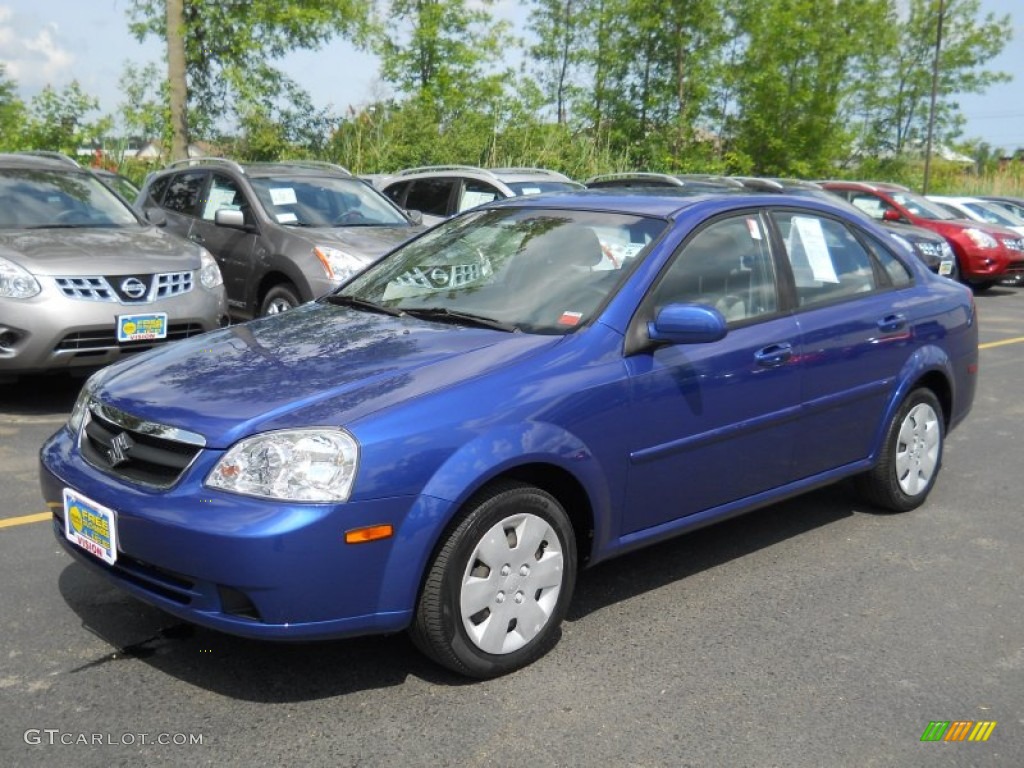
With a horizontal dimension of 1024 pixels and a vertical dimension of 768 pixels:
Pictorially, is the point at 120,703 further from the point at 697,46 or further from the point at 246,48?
the point at 697,46

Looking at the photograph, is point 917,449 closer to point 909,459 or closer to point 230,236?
point 909,459

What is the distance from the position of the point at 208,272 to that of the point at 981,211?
15548 mm

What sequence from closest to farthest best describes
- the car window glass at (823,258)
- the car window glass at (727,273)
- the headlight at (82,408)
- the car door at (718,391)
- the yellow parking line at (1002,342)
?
the headlight at (82,408) < the car door at (718,391) < the car window glass at (727,273) < the car window glass at (823,258) < the yellow parking line at (1002,342)

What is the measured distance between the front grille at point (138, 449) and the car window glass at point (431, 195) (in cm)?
904

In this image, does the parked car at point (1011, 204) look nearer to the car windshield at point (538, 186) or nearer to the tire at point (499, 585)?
the car windshield at point (538, 186)

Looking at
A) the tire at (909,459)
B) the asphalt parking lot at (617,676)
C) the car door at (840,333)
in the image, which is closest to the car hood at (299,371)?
the asphalt parking lot at (617,676)

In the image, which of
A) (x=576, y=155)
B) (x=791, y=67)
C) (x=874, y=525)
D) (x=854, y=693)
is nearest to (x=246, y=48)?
(x=576, y=155)

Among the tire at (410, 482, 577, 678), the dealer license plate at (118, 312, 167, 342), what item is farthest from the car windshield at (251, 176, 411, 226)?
the tire at (410, 482, 577, 678)

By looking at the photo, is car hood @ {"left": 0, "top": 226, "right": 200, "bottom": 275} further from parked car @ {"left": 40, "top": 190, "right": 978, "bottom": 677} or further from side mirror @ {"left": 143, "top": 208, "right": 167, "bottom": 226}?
parked car @ {"left": 40, "top": 190, "right": 978, "bottom": 677}

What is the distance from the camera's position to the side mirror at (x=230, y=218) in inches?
349

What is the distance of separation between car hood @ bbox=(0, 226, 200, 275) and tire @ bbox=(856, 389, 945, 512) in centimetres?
470

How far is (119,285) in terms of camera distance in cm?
705

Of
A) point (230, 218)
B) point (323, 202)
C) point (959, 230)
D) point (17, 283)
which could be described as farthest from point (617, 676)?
point (959, 230)

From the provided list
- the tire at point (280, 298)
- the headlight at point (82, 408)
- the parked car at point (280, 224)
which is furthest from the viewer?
the tire at point (280, 298)
